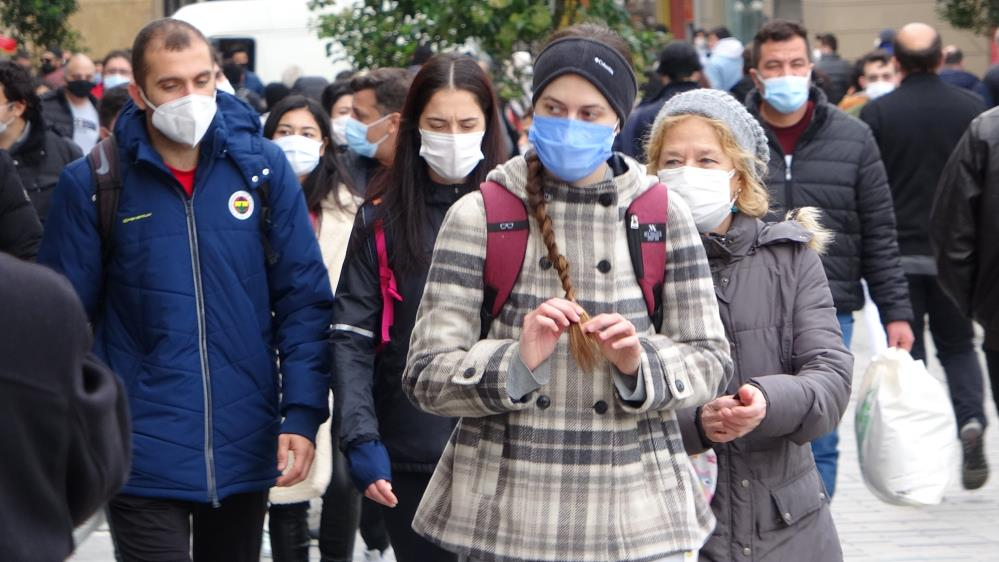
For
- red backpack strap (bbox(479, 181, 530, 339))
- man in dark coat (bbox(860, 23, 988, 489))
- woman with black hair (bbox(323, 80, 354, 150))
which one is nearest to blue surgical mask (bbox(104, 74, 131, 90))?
woman with black hair (bbox(323, 80, 354, 150))

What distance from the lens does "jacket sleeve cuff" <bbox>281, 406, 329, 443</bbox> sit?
450 centimetres

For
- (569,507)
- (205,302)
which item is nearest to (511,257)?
(569,507)

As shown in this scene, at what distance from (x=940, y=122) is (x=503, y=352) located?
6087mm

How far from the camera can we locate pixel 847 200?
22.1ft

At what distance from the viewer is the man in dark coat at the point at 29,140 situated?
796cm

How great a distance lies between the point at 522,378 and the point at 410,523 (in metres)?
1.31

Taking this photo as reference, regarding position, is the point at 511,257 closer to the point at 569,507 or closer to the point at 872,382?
the point at 569,507

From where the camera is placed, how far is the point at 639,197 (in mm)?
3637

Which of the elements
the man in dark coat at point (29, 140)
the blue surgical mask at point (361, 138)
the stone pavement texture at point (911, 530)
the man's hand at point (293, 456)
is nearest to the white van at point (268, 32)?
the man in dark coat at point (29, 140)

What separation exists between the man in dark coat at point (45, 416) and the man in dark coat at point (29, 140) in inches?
227

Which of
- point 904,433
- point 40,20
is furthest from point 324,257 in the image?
point 40,20

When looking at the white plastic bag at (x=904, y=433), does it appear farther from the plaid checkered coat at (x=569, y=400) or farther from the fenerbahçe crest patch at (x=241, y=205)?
the fenerbahçe crest patch at (x=241, y=205)

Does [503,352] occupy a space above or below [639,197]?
below

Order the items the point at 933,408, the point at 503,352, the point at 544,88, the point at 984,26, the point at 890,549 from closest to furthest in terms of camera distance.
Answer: the point at 503,352
the point at 544,88
the point at 933,408
the point at 890,549
the point at 984,26
